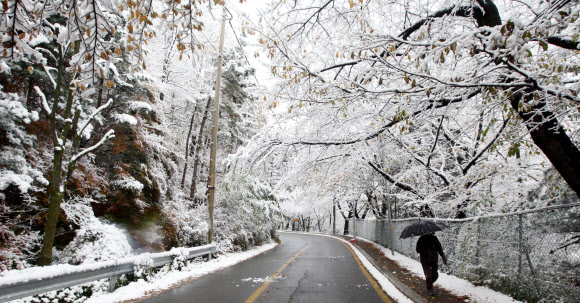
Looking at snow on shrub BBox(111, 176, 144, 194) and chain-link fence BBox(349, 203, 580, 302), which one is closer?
chain-link fence BBox(349, 203, 580, 302)

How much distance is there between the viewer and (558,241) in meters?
4.91

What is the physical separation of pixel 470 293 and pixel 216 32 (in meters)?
17.0

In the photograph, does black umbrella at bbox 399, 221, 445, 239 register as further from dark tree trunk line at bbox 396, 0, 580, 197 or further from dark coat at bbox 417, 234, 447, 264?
dark tree trunk line at bbox 396, 0, 580, 197

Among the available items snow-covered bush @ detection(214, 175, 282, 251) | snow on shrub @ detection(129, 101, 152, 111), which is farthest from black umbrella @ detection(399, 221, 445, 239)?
→ snow on shrub @ detection(129, 101, 152, 111)

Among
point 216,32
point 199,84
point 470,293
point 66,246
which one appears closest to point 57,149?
point 66,246

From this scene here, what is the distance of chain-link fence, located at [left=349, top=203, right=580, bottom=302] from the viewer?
469 cm

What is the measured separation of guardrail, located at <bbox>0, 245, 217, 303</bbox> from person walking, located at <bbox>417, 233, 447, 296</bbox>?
671 centimetres

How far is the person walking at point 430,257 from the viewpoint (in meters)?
6.33

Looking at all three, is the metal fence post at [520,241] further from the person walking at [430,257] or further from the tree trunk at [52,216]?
the tree trunk at [52,216]

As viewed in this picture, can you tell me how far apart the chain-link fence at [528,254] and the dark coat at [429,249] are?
114 centimetres

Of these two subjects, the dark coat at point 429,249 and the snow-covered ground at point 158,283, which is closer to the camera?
the snow-covered ground at point 158,283

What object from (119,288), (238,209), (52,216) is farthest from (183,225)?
(52,216)

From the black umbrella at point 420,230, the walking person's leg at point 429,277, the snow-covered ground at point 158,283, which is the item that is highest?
the black umbrella at point 420,230

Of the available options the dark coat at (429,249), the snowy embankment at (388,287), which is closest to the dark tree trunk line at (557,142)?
the dark coat at (429,249)
